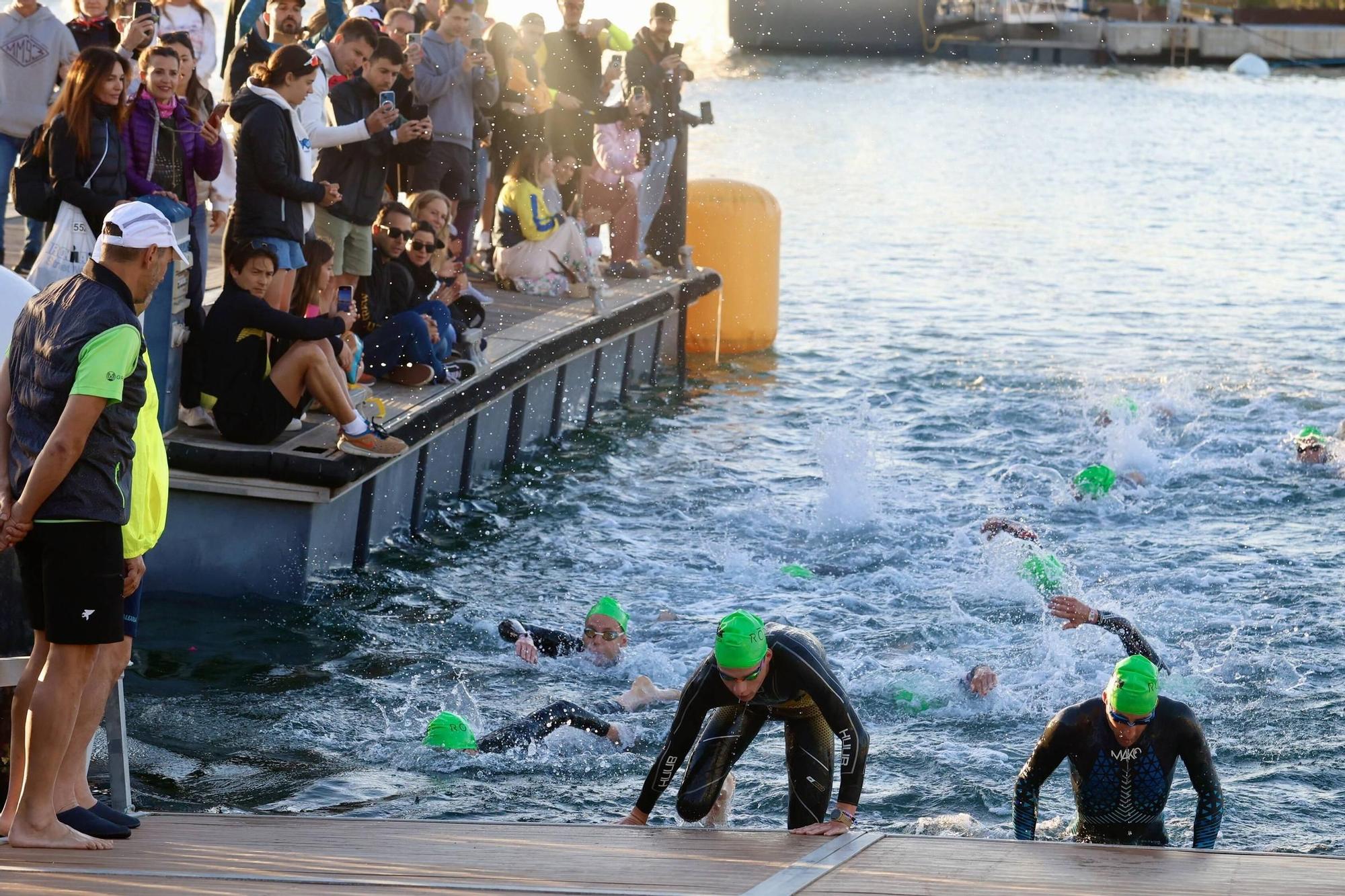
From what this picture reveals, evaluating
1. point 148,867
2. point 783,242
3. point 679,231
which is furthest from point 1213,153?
point 148,867

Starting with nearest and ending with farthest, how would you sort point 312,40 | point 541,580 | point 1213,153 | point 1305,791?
point 1305,791 < point 541,580 < point 312,40 < point 1213,153

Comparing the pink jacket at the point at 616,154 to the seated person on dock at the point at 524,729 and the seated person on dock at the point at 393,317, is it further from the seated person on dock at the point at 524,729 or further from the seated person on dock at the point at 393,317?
the seated person on dock at the point at 524,729

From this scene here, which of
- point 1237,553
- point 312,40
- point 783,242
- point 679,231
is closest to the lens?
point 1237,553

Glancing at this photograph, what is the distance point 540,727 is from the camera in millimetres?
8164

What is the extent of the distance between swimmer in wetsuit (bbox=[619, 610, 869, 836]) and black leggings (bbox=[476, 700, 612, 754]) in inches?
47.0

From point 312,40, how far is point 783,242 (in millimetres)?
16664

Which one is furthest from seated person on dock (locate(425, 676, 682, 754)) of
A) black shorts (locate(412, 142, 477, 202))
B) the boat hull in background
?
the boat hull in background

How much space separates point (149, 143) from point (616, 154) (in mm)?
6960

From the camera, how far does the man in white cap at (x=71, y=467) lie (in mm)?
4988

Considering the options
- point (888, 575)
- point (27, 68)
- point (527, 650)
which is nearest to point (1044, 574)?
point (888, 575)

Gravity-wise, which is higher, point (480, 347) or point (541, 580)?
point (480, 347)

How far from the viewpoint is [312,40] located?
41.9ft

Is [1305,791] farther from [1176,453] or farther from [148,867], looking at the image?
[1176,453]

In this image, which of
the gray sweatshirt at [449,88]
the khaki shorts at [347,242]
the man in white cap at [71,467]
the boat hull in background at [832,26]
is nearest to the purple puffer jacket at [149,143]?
the khaki shorts at [347,242]
